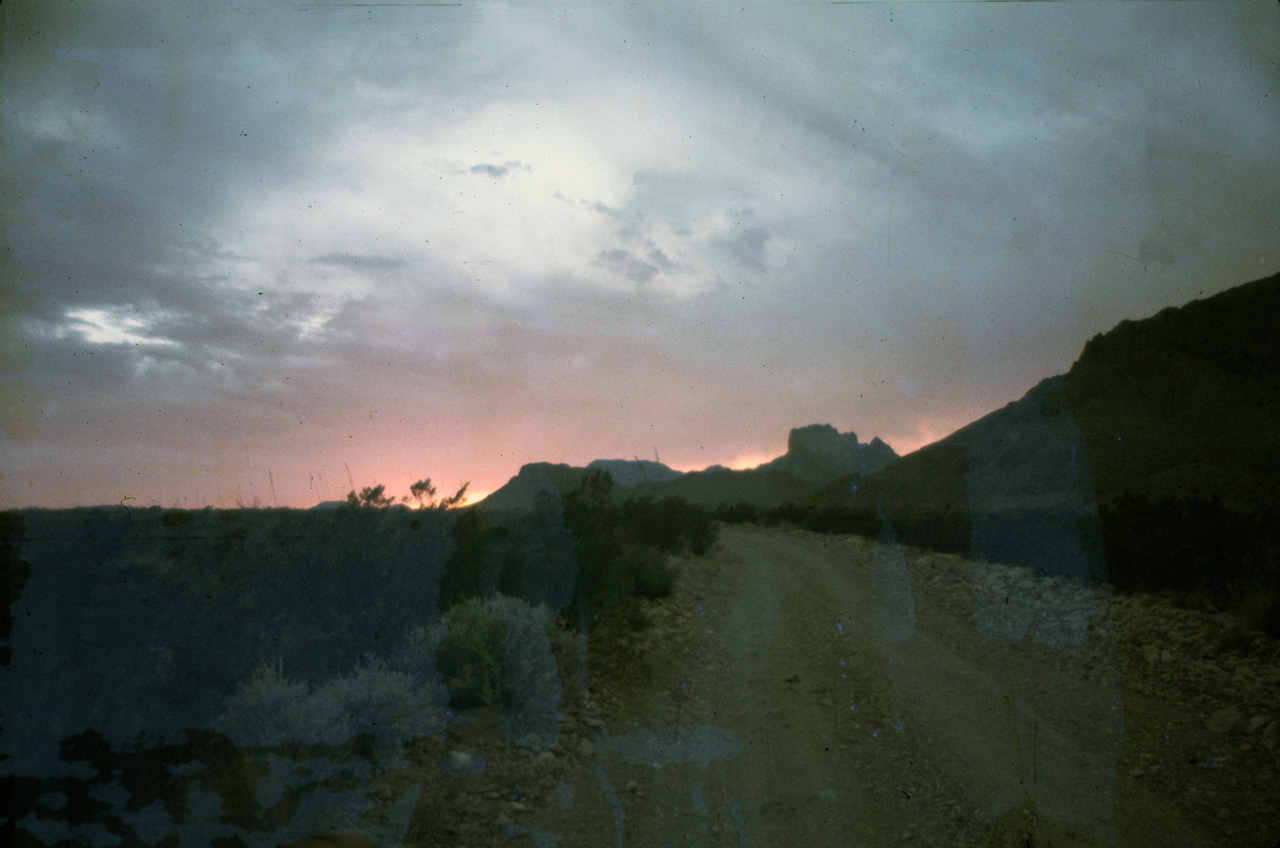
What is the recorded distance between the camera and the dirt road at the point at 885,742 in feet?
14.3

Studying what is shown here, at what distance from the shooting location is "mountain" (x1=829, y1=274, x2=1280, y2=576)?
3322 centimetres

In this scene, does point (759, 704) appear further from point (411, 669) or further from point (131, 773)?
point (131, 773)

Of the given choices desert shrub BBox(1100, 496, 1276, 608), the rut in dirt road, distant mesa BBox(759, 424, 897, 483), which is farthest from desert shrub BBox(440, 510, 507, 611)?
distant mesa BBox(759, 424, 897, 483)

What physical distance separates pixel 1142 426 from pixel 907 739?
4639 cm

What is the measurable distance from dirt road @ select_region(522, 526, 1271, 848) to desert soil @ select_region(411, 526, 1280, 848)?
0.02 metres

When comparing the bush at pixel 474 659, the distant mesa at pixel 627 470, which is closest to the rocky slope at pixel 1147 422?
the distant mesa at pixel 627 470

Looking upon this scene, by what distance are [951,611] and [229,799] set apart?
11.5 m

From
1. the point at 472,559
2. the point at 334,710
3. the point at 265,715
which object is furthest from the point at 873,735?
the point at 472,559

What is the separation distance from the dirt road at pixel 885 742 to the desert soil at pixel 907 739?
0.9 inches

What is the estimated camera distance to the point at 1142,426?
39656mm

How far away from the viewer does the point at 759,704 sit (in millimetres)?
6805

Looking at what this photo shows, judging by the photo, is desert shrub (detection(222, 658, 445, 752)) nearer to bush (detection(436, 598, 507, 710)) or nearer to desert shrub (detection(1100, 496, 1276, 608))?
bush (detection(436, 598, 507, 710))

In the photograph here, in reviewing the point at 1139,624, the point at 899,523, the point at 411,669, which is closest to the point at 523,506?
the point at 411,669

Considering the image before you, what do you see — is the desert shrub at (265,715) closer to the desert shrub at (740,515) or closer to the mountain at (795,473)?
the desert shrub at (740,515)
